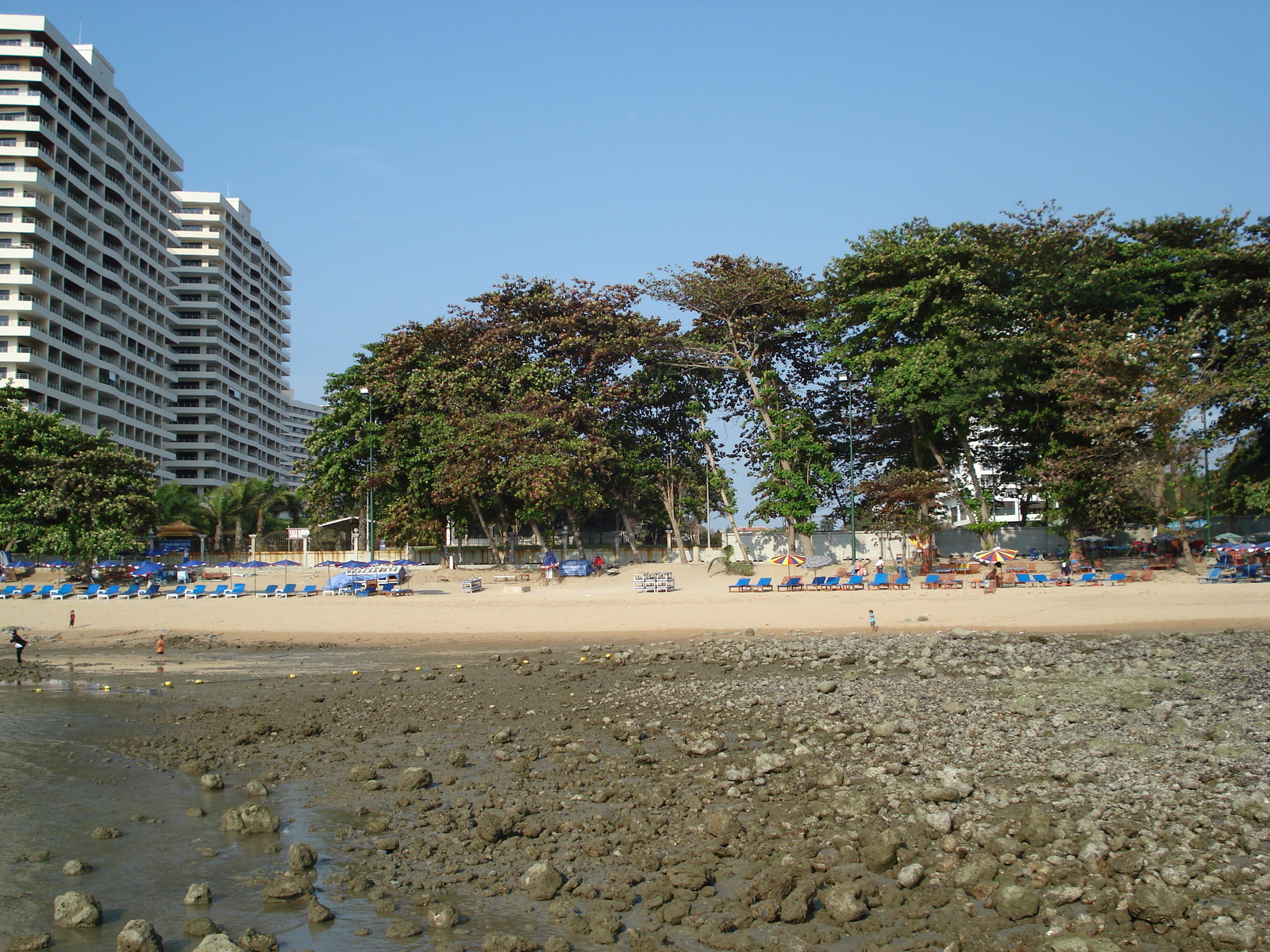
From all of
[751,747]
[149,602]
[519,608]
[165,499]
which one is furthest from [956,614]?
[165,499]

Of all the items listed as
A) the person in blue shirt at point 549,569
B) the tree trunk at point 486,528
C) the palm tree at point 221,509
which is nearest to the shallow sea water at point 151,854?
the person in blue shirt at point 549,569

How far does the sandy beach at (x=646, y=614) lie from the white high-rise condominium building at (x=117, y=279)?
32044 mm

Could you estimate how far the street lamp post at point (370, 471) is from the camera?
1788 inches

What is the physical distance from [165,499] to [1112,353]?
61.4 metres

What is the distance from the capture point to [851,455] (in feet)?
136

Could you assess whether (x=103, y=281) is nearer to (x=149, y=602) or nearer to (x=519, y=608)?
(x=149, y=602)

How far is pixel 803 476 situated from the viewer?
43125mm

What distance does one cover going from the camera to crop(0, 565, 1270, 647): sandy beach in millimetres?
24453

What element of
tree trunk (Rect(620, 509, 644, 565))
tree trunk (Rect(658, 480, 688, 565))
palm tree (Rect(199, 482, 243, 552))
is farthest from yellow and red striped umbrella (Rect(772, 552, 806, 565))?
palm tree (Rect(199, 482, 243, 552))

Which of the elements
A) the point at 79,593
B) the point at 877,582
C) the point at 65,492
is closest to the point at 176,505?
the point at 65,492

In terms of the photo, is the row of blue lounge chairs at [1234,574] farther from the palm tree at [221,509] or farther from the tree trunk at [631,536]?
the palm tree at [221,509]

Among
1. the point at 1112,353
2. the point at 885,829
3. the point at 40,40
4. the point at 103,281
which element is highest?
the point at 40,40

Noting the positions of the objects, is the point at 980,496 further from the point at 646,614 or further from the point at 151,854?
the point at 151,854

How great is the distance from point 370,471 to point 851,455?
24777 millimetres
